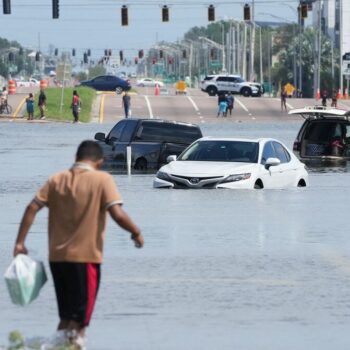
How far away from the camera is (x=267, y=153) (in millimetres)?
29906

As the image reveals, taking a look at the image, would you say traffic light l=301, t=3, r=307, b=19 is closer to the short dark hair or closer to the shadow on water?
the shadow on water

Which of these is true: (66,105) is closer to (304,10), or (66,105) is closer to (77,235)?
(304,10)

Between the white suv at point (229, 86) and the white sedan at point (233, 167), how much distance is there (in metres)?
89.1

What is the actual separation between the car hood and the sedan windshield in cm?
34

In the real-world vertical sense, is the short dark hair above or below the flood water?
above

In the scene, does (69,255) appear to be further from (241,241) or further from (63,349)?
(241,241)

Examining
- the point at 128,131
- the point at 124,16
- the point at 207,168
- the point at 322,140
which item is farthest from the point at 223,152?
the point at 124,16

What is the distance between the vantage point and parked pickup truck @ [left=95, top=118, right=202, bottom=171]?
1532 inches

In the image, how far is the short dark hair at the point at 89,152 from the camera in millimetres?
10312

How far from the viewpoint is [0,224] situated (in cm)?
2259

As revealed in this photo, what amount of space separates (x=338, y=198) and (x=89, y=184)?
62.2 feet

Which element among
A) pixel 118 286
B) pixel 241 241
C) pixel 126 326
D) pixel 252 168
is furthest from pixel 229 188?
pixel 126 326

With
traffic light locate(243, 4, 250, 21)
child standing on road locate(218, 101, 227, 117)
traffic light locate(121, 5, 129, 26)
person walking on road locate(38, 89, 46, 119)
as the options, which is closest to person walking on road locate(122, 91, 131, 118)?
person walking on road locate(38, 89, 46, 119)

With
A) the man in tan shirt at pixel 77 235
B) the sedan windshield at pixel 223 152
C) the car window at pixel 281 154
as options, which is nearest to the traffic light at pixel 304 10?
the car window at pixel 281 154
